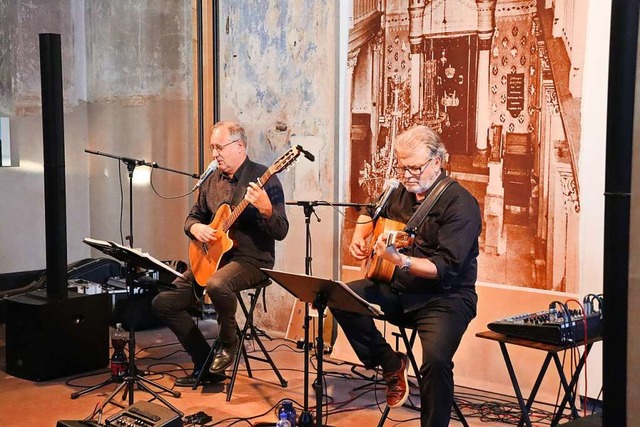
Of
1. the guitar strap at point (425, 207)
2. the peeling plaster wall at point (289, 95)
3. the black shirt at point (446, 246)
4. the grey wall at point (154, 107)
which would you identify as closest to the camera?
the black shirt at point (446, 246)

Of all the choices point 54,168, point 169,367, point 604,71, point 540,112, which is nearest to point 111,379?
point 169,367

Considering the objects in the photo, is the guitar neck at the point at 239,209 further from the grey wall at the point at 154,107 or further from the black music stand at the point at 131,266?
the grey wall at the point at 154,107

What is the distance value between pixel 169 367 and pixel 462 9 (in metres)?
3.09

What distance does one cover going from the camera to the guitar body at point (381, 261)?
429cm

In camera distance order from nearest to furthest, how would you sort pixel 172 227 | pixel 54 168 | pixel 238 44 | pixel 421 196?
pixel 421 196
pixel 54 168
pixel 238 44
pixel 172 227

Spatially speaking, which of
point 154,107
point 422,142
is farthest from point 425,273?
point 154,107

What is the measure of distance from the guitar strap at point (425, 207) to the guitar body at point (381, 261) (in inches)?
4.7

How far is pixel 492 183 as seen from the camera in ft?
16.9

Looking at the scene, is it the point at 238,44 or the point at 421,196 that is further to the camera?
the point at 238,44

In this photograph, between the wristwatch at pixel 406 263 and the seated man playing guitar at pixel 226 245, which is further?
the seated man playing guitar at pixel 226 245

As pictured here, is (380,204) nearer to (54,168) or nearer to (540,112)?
(540,112)

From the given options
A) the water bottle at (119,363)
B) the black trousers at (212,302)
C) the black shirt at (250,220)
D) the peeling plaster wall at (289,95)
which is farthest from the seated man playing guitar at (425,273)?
the peeling plaster wall at (289,95)

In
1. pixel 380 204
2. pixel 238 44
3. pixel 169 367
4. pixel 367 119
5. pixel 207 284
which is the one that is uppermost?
pixel 238 44

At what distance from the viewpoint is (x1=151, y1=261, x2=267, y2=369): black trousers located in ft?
16.4
